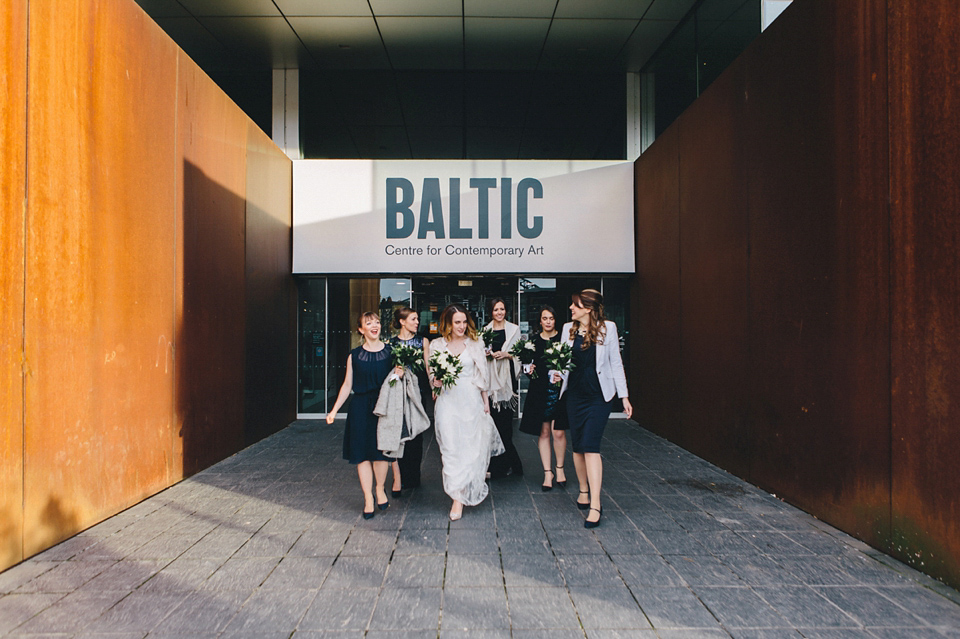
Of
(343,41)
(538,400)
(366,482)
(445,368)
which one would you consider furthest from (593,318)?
(343,41)

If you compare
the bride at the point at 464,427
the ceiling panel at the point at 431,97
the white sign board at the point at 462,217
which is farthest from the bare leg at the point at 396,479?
the ceiling panel at the point at 431,97

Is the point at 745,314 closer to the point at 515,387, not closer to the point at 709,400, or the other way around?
the point at 709,400

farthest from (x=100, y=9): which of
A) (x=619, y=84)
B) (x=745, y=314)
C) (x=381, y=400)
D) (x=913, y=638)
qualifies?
(x=619, y=84)

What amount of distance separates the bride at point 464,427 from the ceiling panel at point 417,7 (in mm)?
5102

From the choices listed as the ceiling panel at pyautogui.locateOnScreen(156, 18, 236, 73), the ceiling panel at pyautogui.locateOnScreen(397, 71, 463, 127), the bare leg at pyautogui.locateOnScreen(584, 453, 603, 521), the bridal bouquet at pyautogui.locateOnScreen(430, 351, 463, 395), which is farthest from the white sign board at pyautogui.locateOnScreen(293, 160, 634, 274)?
the bare leg at pyautogui.locateOnScreen(584, 453, 603, 521)

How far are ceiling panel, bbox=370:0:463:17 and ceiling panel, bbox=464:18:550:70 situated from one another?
0.34 meters

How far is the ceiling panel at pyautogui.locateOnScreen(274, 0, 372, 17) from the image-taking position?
6980 millimetres

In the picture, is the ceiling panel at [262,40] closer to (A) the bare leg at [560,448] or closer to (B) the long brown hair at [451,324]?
(B) the long brown hair at [451,324]

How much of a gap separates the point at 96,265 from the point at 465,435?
333 centimetres

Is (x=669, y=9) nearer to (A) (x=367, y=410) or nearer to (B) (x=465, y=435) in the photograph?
(B) (x=465, y=435)

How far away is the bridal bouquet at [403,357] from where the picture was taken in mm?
4301

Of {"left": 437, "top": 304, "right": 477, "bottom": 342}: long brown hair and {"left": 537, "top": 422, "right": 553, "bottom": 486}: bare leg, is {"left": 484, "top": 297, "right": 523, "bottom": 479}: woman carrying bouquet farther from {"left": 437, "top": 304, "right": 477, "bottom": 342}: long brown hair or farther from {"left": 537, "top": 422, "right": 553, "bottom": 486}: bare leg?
{"left": 437, "top": 304, "right": 477, "bottom": 342}: long brown hair

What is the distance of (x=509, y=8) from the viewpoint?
23.4 ft

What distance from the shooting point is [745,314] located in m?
5.20
